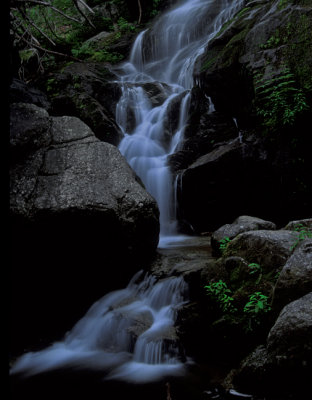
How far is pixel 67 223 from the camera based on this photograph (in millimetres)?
4738

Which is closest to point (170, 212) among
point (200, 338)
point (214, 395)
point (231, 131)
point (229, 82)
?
point (231, 131)

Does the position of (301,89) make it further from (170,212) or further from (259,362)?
(259,362)

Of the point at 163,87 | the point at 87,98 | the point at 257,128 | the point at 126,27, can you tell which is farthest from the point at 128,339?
the point at 126,27

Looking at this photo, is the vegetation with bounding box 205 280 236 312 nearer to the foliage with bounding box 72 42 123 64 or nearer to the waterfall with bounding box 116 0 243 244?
the waterfall with bounding box 116 0 243 244

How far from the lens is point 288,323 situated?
2.59m

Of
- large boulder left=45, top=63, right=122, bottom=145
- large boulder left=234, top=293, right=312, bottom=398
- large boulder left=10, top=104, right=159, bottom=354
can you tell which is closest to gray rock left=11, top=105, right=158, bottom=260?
large boulder left=10, top=104, right=159, bottom=354

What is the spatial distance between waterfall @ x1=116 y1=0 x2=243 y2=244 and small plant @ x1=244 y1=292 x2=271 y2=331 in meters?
4.15

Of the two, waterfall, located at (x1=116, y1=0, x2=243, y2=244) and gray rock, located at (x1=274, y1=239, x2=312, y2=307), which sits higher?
waterfall, located at (x1=116, y1=0, x2=243, y2=244)

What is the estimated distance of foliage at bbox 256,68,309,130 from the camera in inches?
259

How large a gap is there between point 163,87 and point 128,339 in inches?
404

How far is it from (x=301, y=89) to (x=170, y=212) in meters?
4.35

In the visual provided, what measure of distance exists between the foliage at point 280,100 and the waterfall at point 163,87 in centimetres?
300

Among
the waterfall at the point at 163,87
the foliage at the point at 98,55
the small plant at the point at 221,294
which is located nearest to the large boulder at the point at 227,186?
the waterfall at the point at 163,87

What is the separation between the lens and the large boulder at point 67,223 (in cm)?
476
